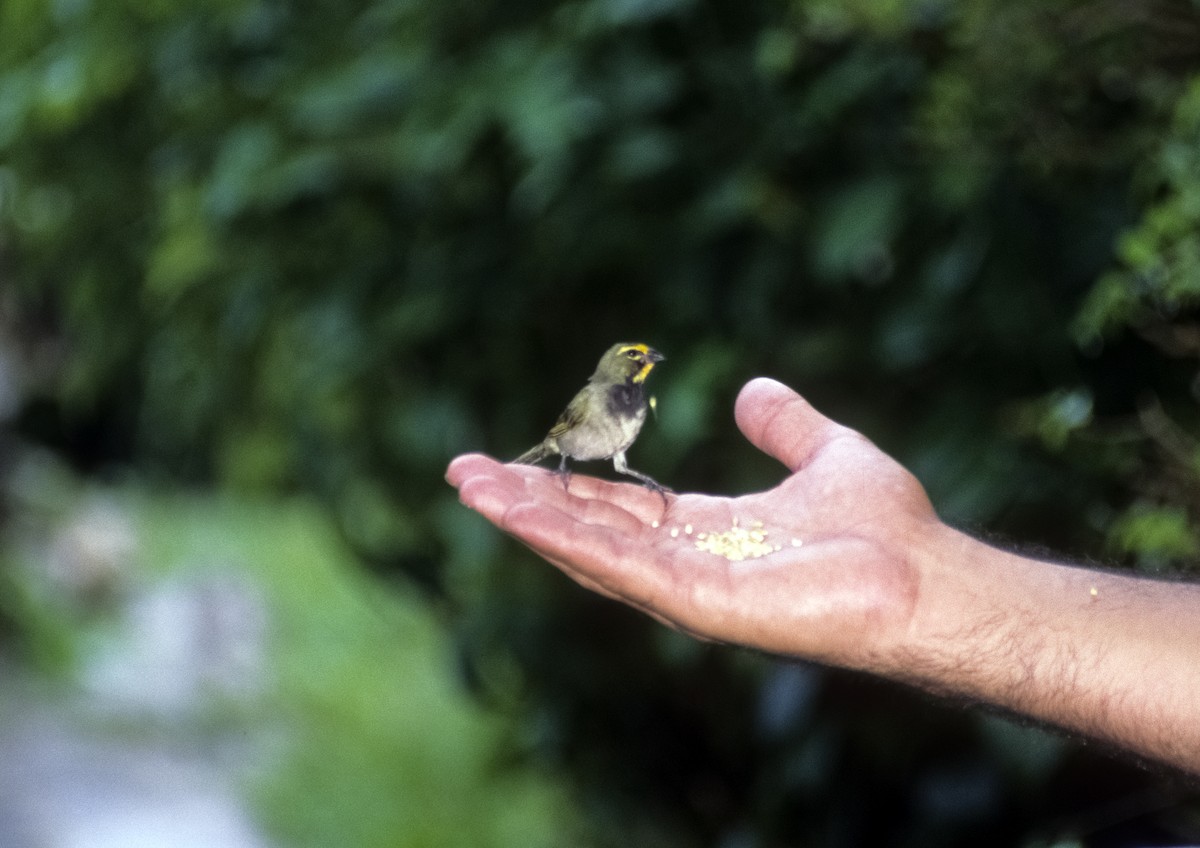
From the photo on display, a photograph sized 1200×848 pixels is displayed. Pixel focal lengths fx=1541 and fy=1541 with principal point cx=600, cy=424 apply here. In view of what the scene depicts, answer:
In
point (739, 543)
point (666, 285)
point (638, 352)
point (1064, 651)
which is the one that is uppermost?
point (666, 285)

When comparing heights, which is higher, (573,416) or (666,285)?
(666,285)

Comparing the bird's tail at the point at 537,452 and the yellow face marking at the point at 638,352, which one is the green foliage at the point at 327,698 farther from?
the yellow face marking at the point at 638,352

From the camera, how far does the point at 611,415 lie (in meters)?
1.55

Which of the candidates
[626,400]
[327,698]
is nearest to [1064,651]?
[626,400]

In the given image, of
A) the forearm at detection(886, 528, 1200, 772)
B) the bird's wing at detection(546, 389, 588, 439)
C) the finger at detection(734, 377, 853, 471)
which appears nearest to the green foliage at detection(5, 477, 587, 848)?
the bird's wing at detection(546, 389, 588, 439)

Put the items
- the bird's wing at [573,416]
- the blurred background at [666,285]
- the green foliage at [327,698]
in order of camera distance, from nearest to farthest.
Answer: the bird's wing at [573,416]
the blurred background at [666,285]
the green foliage at [327,698]

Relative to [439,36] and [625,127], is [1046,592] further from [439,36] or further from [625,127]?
[439,36]

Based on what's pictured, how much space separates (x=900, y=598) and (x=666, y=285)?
971 mm

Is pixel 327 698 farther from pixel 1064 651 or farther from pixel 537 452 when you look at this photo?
pixel 1064 651

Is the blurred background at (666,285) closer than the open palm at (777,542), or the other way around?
the open palm at (777,542)

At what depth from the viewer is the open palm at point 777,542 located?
1.30m

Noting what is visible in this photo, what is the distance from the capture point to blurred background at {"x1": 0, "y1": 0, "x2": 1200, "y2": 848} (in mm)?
1930

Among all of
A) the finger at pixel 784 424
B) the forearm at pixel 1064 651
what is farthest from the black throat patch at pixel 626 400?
the forearm at pixel 1064 651

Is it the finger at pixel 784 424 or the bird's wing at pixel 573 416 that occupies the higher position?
the bird's wing at pixel 573 416
